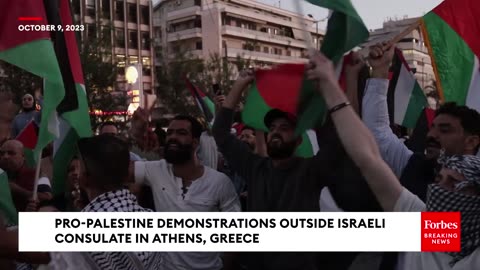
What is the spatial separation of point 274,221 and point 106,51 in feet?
73.8

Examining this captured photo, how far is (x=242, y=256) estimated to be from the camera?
11.6 ft

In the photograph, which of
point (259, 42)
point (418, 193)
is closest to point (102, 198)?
point (418, 193)

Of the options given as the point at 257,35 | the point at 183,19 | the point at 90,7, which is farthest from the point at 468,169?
the point at 183,19

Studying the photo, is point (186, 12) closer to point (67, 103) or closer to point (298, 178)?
point (67, 103)

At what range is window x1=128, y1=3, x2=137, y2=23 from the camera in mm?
53362

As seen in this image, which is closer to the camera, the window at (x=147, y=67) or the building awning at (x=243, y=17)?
the window at (x=147, y=67)

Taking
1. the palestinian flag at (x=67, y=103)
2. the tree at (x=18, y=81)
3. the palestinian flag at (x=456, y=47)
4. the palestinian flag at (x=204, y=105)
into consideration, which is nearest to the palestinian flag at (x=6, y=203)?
the palestinian flag at (x=67, y=103)

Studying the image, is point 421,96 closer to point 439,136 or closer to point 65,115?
point 439,136

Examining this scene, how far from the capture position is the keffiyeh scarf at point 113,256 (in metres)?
2.49

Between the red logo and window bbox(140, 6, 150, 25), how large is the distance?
5384 centimetres

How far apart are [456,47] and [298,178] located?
75.6 inches

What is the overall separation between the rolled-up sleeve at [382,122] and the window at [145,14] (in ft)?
173

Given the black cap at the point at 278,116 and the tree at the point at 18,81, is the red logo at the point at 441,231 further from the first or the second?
the tree at the point at 18,81

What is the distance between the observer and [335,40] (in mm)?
2871
